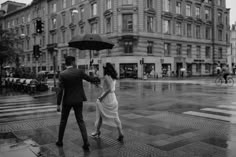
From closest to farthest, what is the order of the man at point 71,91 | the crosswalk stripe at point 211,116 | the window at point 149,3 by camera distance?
1. the man at point 71,91
2. the crosswalk stripe at point 211,116
3. the window at point 149,3

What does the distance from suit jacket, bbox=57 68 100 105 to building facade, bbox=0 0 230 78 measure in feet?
90.1

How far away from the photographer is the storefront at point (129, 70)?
36.5 m

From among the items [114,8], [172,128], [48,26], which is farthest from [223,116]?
[48,26]

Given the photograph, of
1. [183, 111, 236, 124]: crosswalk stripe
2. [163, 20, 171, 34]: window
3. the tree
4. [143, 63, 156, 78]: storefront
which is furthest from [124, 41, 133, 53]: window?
[183, 111, 236, 124]: crosswalk stripe

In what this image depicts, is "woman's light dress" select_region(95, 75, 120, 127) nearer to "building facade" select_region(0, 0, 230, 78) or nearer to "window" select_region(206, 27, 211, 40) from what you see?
"building facade" select_region(0, 0, 230, 78)

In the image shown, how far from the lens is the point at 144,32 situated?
3669 centimetres

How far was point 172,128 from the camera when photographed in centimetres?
617

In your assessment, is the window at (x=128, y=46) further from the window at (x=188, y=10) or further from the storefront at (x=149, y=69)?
the window at (x=188, y=10)

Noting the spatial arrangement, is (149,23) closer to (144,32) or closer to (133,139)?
(144,32)

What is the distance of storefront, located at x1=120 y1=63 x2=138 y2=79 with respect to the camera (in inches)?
1437

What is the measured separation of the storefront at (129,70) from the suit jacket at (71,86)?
31.8m

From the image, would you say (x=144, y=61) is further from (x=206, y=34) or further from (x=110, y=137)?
(x=110, y=137)

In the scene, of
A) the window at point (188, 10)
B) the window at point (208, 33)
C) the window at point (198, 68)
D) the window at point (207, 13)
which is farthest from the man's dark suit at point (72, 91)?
the window at point (207, 13)

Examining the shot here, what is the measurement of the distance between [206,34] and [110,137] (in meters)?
46.4
